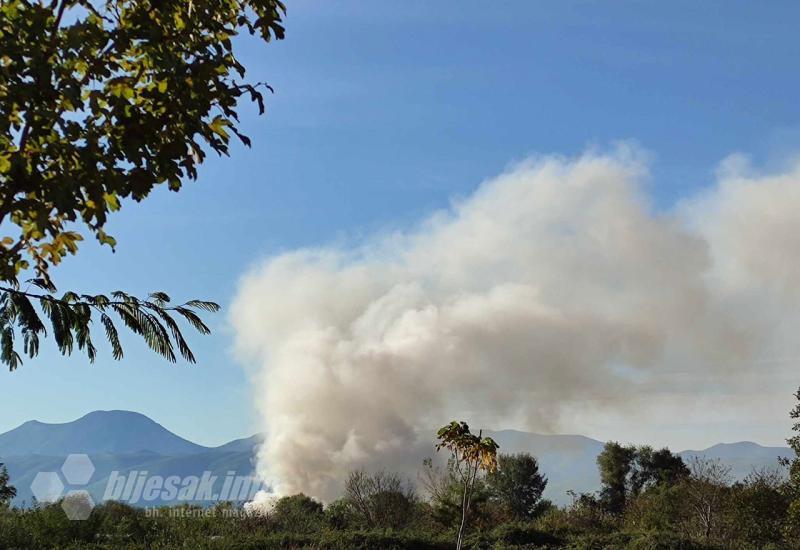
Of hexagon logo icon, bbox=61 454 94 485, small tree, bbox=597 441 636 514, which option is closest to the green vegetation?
hexagon logo icon, bbox=61 454 94 485

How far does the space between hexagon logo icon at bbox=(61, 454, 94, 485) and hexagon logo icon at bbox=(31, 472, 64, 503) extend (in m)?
0.43

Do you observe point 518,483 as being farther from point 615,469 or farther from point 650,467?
point 650,467

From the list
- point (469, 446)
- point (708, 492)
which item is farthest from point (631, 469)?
point (469, 446)

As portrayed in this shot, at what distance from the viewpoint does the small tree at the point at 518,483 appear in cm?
5790

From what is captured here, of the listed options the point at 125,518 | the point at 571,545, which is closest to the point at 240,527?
the point at 125,518

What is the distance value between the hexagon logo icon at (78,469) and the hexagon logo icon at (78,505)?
888 millimetres

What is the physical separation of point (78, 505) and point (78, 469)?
293 cm

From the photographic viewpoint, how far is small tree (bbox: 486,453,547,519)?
190 feet

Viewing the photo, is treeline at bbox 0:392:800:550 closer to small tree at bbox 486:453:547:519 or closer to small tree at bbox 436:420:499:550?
small tree at bbox 436:420:499:550

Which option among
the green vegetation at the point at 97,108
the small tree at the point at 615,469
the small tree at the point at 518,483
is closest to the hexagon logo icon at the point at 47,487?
the green vegetation at the point at 97,108

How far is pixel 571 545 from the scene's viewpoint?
80.0 feet

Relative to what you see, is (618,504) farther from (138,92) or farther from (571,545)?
(138,92)

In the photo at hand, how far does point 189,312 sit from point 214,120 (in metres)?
1.47

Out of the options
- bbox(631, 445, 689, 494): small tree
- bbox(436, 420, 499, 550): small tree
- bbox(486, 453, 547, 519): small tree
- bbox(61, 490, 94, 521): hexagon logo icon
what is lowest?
bbox(61, 490, 94, 521): hexagon logo icon
